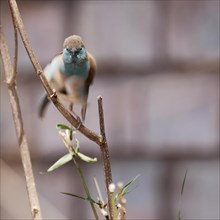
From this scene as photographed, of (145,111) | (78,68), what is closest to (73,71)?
(78,68)

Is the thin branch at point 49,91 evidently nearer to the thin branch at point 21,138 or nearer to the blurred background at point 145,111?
the thin branch at point 21,138

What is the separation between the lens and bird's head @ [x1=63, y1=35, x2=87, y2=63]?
0.41 m

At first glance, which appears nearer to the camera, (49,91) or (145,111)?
(49,91)

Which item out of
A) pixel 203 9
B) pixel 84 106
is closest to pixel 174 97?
pixel 203 9

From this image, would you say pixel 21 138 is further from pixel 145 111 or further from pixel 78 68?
pixel 145 111

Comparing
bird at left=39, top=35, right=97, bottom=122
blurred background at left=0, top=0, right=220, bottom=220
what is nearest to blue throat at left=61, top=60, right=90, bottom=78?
bird at left=39, top=35, right=97, bottom=122

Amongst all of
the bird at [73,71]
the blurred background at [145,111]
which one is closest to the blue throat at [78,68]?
the bird at [73,71]

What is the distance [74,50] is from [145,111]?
2.52 feet

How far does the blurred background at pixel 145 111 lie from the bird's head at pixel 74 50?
0.73 m

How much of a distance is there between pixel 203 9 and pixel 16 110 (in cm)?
79

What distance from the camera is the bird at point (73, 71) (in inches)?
16.4

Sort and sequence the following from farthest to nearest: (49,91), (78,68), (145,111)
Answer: (145,111), (78,68), (49,91)

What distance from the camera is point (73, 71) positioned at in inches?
17.7

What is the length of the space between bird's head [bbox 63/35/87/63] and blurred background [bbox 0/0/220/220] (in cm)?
73
